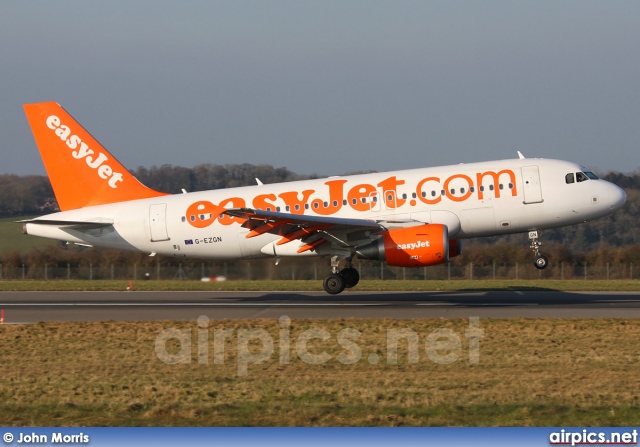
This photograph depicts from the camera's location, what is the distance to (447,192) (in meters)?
28.3

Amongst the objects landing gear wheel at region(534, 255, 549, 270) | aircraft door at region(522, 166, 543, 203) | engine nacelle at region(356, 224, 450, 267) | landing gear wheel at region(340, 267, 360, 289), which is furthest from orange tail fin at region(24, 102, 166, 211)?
landing gear wheel at region(534, 255, 549, 270)

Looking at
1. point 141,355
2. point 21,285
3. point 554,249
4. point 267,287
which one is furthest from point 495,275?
point 141,355

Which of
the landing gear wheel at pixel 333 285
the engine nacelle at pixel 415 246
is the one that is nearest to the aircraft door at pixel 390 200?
the engine nacelle at pixel 415 246

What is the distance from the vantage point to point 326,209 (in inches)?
1156

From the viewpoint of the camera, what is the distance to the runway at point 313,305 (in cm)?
2456

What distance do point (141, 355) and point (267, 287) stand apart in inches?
812

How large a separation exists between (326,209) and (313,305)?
11.6ft

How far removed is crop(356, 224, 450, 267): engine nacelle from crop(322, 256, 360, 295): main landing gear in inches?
96.7

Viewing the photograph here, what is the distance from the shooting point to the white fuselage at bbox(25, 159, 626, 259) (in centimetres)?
2828

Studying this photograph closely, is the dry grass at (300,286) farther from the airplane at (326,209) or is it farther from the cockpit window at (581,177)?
the cockpit window at (581,177)

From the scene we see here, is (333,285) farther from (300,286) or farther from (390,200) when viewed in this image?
(300,286)

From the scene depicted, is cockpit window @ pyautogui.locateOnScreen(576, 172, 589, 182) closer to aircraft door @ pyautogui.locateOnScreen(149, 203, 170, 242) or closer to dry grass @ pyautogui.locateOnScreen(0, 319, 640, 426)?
dry grass @ pyautogui.locateOnScreen(0, 319, 640, 426)

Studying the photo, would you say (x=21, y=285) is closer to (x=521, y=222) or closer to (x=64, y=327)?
(x=64, y=327)

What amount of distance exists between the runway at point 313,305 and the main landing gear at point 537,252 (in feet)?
4.19
